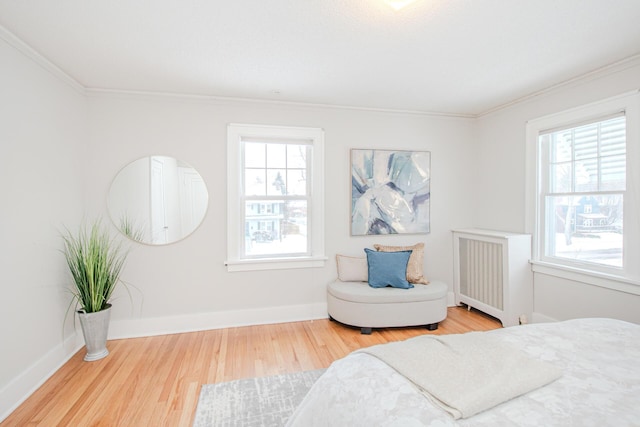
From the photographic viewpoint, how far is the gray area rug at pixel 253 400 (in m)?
1.86

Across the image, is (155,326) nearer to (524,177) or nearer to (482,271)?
(482,271)

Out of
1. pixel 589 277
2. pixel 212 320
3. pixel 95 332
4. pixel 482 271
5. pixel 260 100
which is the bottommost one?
pixel 212 320

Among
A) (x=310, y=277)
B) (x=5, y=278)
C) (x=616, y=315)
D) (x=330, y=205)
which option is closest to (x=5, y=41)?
(x=5, y=278)

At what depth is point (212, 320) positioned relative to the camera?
10.7ft

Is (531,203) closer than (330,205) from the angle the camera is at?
Yes

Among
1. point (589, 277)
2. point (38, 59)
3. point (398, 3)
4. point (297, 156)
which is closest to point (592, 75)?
point (589, 277)

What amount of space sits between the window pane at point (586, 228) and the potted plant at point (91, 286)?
4.16 meters

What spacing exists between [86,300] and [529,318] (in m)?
4.15

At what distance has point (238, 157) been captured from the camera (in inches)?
130

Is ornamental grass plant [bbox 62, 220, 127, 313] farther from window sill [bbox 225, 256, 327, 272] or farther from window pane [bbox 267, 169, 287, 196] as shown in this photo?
window pane [bbox 267, 169, 287, 196]

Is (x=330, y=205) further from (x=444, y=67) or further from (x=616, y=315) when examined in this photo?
(x=616, y=315)

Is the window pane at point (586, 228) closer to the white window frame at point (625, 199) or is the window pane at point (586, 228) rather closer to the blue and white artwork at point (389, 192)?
the white window frame at point (625, 199)

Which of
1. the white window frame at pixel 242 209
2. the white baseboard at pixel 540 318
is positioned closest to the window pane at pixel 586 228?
the white baseboard at pixel 540 318

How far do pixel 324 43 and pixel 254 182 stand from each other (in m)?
1.70
